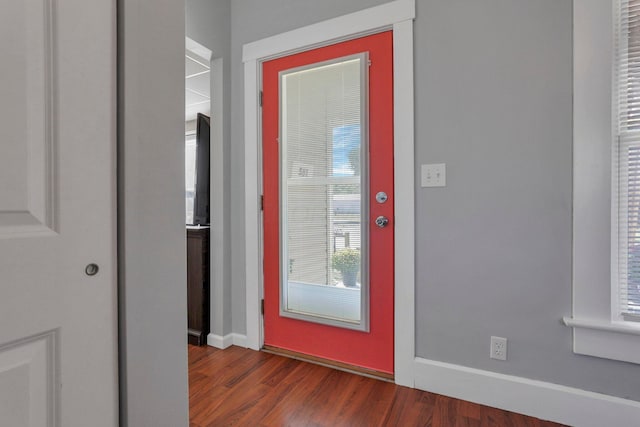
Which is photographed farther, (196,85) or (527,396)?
(196,85)

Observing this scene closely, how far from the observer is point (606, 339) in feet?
4.33

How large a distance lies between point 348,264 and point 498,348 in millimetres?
860

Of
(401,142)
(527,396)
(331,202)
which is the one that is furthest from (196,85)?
(527,396)

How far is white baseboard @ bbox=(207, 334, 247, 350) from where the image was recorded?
7.09ft

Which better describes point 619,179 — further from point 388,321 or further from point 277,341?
point 277,341

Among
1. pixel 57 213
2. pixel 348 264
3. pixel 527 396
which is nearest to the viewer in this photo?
pixel 57 213

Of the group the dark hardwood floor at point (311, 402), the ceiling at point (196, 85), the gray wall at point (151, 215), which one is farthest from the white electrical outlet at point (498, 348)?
the ceiling at point (196, 85)

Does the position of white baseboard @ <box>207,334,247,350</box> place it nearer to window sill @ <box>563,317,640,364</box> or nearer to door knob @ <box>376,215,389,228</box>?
door knob @ <box>376,215,389,228</box>

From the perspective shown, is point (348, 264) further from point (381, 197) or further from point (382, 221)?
point (381, 197)

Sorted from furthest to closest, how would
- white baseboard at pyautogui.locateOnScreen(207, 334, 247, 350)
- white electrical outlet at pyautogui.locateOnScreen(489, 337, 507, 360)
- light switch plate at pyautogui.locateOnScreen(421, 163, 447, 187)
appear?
white baseboard at pyautogui.locateOnScreen(207, 334, 247, 350) → light switch plate at pyautogui.locateOnScreen(421, 163, 447, 187) → white electrical outlet at pyautogui.locateOnScreen(489, 337, 507, 360)

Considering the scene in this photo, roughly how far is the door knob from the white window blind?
0.99 metres

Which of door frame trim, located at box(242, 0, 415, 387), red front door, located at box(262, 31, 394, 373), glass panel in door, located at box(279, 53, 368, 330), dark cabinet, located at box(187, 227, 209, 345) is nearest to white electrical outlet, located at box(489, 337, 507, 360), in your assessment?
door frame trim, located at box(242, 0, 415, 387)

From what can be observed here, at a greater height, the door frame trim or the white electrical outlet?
the door frame trim

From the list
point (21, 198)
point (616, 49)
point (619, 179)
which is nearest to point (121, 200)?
point (21, 198)
